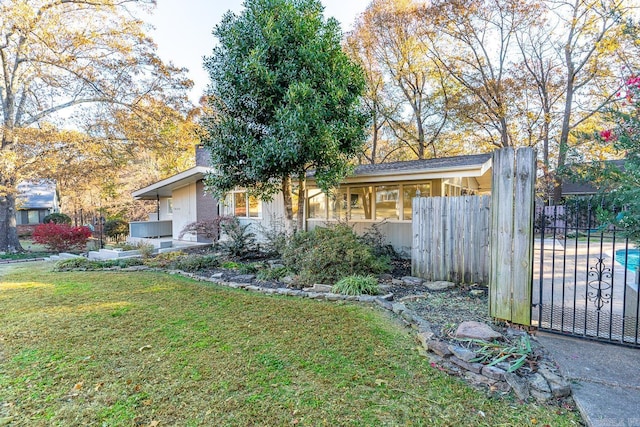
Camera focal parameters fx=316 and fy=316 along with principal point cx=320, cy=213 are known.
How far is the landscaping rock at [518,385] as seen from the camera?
254 centimetres

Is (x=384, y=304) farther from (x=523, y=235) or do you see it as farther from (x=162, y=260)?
(x=162, y=260)

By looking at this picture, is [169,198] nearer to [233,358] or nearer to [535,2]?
[233,358]

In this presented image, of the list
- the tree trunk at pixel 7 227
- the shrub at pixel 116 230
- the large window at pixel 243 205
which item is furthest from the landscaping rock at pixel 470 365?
the shrub at pixel 116 230

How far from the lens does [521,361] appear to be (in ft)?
9.64

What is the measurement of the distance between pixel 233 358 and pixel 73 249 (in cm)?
1275

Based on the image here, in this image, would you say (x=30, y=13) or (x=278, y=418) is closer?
(x=278, y=418)

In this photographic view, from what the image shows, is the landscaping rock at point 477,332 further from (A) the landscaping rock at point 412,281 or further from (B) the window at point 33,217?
(B) the window at point 33,217

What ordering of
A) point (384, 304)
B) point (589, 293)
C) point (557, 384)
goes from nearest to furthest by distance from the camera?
point (557, 384), point (589, 293), point (384, 304)

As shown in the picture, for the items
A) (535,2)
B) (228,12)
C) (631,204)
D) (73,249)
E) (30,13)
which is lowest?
(73,249)

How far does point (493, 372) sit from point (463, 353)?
331 mm

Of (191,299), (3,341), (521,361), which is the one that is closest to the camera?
(521,361)

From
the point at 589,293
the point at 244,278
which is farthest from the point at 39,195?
the point at 589,293

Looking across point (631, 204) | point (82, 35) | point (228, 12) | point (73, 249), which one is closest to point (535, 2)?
point (228, 12)

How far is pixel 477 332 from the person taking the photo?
3.46 m
